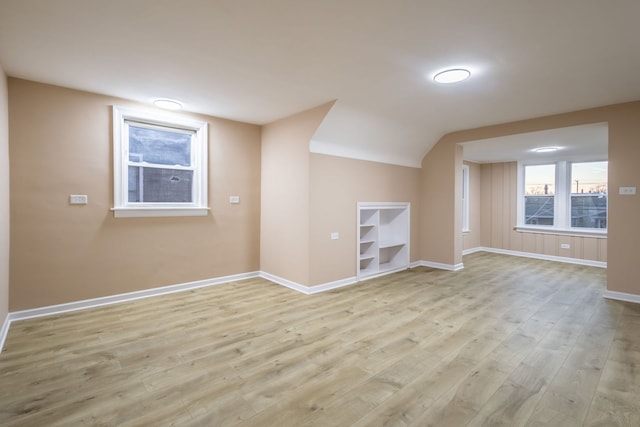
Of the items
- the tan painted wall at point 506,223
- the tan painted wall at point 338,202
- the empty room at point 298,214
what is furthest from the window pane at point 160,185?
the tan painted wall at point 506,223

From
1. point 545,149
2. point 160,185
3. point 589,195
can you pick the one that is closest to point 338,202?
point 160,185

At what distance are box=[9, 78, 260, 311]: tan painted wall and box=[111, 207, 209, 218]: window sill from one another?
0.06 meters

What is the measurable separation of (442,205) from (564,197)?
3432 millimetres

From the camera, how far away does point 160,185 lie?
13.9ft

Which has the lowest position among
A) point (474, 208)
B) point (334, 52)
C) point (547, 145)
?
point (474, 208)

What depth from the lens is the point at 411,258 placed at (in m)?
5.95

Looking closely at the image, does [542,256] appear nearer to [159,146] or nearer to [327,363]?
[327,363]

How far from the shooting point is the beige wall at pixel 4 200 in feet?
9.28

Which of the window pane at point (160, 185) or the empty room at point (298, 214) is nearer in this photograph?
the empty room at point (298, 214)

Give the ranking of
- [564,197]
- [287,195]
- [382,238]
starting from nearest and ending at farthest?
1. [287,195]
2. [382,238]
3. [564,197]

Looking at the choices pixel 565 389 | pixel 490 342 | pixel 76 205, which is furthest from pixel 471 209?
pixel 76 205

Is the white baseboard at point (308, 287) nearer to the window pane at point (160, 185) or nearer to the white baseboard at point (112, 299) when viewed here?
the white baseboard at point (112, 299)

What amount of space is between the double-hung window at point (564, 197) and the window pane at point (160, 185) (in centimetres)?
754

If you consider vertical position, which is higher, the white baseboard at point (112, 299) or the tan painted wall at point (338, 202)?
the tan painted wall at point (338, 202)
